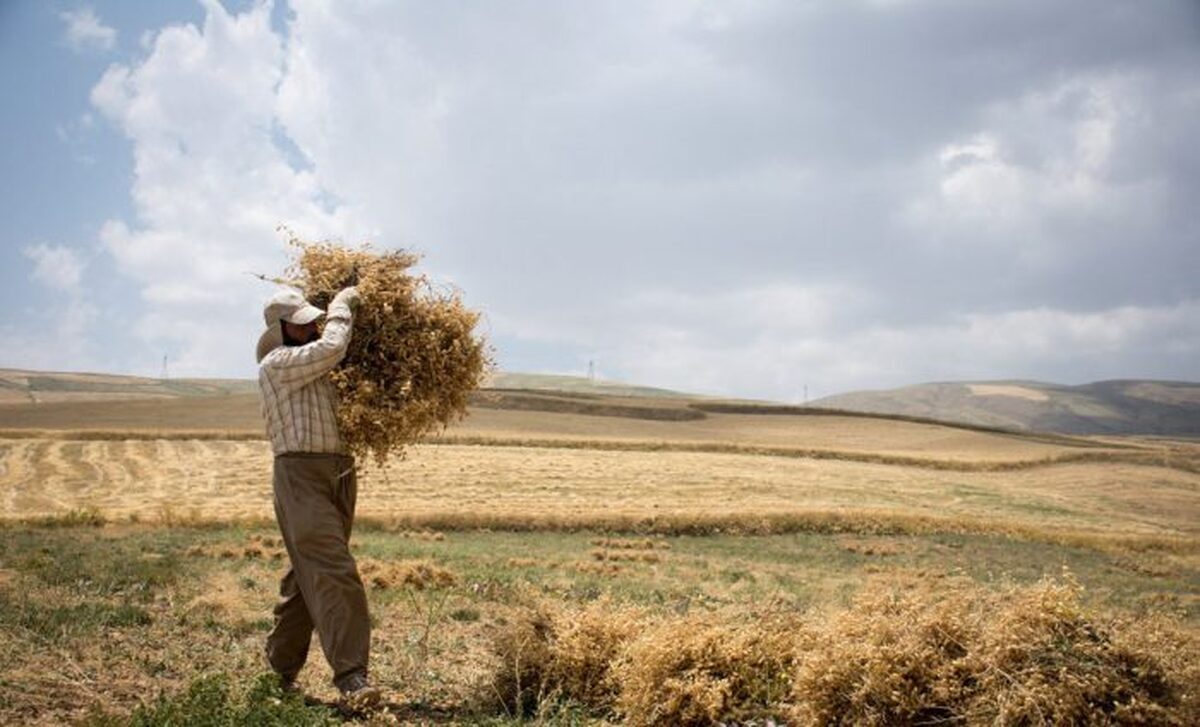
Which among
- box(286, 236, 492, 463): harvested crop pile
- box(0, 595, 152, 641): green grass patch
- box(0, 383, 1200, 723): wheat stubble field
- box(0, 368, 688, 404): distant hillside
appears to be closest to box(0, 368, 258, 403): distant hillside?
box(0, 368, 688, 404): distant hillside

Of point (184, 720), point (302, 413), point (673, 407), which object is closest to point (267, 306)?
point (302, 413)

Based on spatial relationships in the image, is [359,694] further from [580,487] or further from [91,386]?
[91,386]

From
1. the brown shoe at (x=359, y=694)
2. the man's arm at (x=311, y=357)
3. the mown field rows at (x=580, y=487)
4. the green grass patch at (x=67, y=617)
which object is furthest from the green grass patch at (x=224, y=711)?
the mown field rows at (x=580, y=487)

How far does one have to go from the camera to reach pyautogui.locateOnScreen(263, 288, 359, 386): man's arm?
291 inches

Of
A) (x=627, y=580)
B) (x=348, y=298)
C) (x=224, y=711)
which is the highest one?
(x=348, y=298)

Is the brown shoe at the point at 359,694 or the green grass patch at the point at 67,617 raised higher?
the brown shoe at the point at 359,694

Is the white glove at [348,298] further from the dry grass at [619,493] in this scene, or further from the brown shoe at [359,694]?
the dry grass at [619,493]

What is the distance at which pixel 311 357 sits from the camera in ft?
24.2

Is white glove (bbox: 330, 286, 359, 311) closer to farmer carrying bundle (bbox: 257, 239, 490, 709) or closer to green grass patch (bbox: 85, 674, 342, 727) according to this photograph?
farmer carrying bundle (bbox: 257, 239, 490, 709)

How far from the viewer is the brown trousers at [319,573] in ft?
23.4

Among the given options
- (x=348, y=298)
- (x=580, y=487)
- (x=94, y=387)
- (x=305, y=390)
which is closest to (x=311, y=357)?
(x=305, y=390)

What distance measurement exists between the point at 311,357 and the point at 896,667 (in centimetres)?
481

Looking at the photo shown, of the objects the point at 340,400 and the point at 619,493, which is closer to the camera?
the point at 340,400

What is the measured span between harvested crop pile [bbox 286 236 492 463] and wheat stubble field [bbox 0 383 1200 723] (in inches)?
79.2
